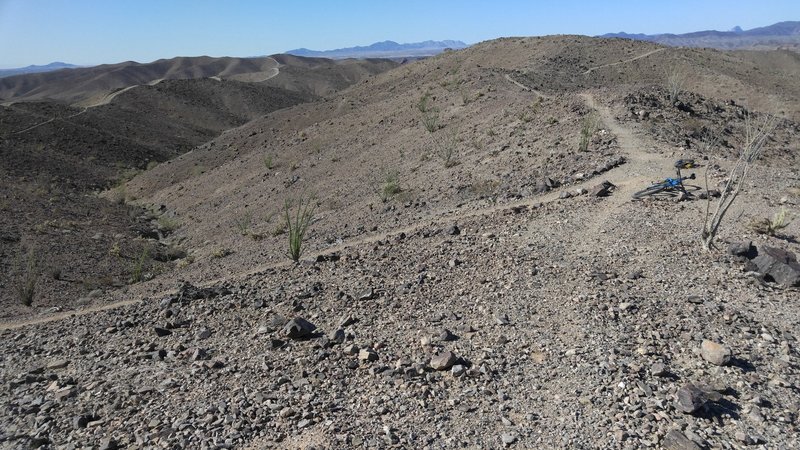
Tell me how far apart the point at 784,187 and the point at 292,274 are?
8.74 m

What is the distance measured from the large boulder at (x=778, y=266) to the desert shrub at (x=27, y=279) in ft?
39.9

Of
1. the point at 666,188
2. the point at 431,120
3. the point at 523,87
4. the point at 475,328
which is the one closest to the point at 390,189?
the point at 431,120

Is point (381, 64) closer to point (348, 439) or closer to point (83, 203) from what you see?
point (83, 203)

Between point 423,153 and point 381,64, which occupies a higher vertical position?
point 381,64

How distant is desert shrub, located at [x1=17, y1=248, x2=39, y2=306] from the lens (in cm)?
1085

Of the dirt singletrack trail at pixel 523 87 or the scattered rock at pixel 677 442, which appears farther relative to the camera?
the dirt singletrack trail at pixel 523 87

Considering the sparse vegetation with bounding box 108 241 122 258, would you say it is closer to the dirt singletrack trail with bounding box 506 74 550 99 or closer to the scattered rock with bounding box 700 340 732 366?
the scattered rock with bounding box 700 340 732 366

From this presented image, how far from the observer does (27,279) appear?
11773 millimetres

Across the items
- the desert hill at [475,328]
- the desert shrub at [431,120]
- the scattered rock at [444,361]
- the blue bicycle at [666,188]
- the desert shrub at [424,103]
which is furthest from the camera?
the desert shrub at [424,103]

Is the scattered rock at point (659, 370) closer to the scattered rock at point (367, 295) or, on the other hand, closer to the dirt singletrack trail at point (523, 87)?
the scattered rock at point (367, 295)

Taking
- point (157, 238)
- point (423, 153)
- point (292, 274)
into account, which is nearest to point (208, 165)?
point (157, 238)

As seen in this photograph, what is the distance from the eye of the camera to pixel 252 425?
16.2ft

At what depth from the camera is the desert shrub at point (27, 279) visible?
35.6ft

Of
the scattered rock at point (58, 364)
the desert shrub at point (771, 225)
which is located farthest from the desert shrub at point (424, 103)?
the scattered rock at point (58, 364)
